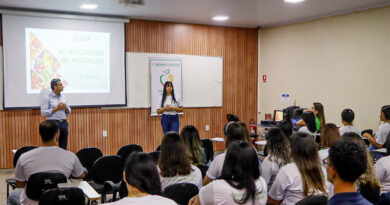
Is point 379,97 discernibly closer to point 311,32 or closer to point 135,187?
point 311,32

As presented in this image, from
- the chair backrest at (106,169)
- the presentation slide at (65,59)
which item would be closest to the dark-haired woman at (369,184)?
the chair backrest at (106,169)

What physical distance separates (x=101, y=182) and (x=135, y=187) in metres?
2.49

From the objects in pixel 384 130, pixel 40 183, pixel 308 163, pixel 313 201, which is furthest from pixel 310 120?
pixel 40 183

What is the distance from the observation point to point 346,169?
5.47ft

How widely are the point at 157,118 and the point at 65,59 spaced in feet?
7.74

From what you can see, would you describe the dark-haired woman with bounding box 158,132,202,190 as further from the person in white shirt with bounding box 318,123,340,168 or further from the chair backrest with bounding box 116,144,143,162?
the chair backrest with bounding box 116,144,143,162

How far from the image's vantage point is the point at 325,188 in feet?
9.59

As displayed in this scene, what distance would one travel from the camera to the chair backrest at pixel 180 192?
9.15ft

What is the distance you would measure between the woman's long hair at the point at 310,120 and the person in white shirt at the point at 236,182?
4.00 m

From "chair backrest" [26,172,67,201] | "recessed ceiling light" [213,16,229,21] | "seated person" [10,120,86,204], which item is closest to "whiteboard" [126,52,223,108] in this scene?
"recessed ceiling light" [213,16,229,21]

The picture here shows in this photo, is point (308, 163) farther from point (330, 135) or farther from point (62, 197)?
point (62, 197)

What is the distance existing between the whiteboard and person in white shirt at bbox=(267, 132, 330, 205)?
18.6ft

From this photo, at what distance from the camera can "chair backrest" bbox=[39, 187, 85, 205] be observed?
2629 millimetres

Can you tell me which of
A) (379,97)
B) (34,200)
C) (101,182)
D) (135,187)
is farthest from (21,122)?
(379,97)
